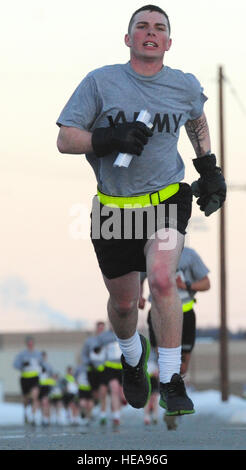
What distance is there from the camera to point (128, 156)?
24.8 ft

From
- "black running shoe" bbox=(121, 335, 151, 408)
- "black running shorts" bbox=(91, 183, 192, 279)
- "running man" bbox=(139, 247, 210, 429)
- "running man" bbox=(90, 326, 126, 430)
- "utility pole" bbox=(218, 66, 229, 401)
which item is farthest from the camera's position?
"utility pole" bbox=(218, 66, 229, 401)

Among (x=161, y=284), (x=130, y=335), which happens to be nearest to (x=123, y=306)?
(x=130, y=335)

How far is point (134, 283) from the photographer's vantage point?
8.27 meters

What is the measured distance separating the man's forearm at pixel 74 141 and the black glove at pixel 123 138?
0.27 ft

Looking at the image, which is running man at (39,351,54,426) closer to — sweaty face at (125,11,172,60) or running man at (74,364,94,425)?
running man at (74,364,94,425)

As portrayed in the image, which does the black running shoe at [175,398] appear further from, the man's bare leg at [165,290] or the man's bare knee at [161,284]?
the man's bare knee at [161,284]

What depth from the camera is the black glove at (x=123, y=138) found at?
7477mm

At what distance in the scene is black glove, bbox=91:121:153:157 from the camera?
7.48m

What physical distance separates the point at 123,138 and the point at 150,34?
2.31 feet

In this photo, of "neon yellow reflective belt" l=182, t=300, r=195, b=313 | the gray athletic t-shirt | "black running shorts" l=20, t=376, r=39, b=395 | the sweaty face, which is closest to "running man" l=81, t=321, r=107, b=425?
"black running shorts" l=20, t=376, r=39, b=395

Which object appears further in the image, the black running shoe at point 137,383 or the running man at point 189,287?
the running man at point 189,287

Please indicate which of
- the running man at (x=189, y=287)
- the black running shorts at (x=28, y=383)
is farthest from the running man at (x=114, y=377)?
the black running shorts at (x=28, y=383)

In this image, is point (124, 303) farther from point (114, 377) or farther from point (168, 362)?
point (114, 377)
